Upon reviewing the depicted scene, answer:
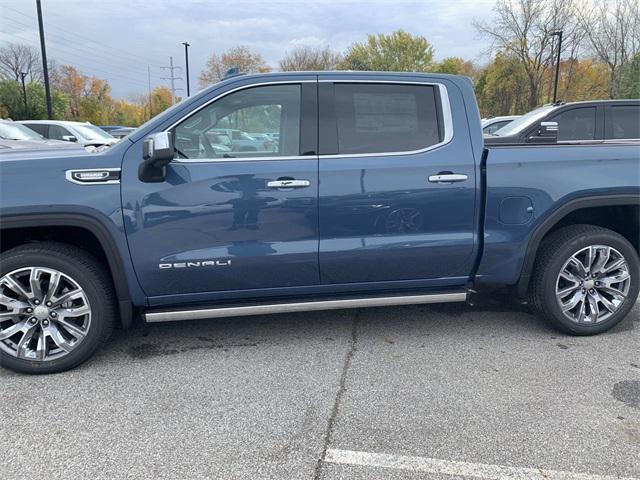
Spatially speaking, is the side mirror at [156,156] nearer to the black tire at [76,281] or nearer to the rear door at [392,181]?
the black tire at [76,281]

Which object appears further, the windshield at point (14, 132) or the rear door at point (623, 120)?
the windshield at point (14, 132)

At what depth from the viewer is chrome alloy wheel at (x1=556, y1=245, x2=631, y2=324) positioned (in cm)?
384

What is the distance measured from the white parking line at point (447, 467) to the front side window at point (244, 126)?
1915 millimetres

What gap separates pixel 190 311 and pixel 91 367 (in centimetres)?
78

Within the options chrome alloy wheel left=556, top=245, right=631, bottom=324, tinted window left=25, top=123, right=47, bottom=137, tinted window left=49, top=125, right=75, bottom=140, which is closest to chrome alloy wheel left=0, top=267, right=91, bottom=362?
chrome alloy wheel left=556, top=245, right=631, bottom=324

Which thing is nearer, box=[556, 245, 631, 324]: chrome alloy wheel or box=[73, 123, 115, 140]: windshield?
box=[556, 245, 631, 324]: chrome alloy wheel

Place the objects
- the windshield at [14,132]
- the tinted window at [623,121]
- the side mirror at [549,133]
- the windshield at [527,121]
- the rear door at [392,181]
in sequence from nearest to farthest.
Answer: the rear door at [392,181], the side mirror at [549,133], the tinted window at [623,121], the windshield at [527,121], the windshield at [14,132]

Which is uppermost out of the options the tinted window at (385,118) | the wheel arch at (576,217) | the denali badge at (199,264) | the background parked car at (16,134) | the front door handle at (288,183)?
the background parked car at (16,134)

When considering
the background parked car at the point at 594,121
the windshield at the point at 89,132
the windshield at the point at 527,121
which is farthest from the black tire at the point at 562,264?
the windshield at the point at 89,132

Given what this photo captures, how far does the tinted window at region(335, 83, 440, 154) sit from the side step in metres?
1.05

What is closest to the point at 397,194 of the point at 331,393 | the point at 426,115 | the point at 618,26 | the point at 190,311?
the point at 426,115

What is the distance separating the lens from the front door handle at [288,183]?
3324 mm

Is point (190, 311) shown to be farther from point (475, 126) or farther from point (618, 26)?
point (618, 26)

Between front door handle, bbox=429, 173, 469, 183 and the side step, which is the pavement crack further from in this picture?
front door handle, bbox=429, 173, 469, 183
